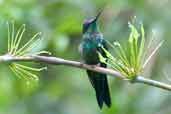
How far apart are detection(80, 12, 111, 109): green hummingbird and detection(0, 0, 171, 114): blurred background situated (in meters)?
0.51

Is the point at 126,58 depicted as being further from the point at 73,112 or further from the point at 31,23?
the point at 73,112

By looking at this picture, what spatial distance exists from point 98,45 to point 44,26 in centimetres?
128

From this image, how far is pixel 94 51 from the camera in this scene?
4848 mm

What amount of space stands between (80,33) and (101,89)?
79.8 inches

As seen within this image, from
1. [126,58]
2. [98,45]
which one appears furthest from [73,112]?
[126,58]

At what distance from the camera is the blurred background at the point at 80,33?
5781mm

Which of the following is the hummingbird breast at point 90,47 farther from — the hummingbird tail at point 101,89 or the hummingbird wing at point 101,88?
the hummingbird tail at point 101,89

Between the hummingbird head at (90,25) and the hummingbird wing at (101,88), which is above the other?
the hummingbird head at (90,25)

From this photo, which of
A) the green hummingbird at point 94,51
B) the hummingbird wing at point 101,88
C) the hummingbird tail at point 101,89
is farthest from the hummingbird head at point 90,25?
the hummingbird tail at point 101,89

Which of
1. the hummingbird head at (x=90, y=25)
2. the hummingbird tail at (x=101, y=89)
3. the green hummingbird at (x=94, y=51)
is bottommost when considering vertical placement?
the hummingbird tail at (x=101, y=89)

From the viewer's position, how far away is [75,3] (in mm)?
6383

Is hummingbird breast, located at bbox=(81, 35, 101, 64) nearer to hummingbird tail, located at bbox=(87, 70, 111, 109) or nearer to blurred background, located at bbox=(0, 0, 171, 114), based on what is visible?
hummingbird tail, located at bbox=(87, 70, 111, 109)

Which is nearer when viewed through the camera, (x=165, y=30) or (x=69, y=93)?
(x=165, y=30)

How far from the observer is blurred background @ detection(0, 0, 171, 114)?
5781mm
